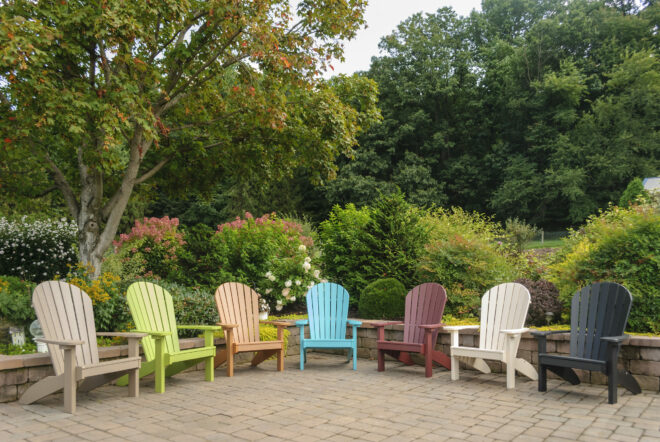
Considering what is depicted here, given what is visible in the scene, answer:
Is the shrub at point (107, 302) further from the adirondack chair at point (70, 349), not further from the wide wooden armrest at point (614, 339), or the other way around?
the wide wooden armrest at point (614, 339)

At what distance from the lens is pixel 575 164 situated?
25594 millimetres

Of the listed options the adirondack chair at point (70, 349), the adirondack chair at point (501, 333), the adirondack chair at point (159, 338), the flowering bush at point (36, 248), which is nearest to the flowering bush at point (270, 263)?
the adirondack chair at point (159, 338)

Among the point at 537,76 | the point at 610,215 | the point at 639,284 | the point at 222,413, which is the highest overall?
the point at 537,76

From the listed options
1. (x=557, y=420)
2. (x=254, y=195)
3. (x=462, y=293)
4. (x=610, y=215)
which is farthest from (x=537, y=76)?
(x=557, y=420)

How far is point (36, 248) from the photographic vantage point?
1058 centimetres

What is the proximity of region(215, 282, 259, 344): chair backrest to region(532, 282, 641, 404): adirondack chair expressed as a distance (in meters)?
2.98

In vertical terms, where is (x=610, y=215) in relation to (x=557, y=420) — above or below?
above

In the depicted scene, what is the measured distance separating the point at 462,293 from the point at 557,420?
9.77ft

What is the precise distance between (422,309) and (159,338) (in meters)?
2.80

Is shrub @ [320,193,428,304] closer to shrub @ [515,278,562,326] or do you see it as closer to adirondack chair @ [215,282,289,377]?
shrub @ [515,278,562,326]

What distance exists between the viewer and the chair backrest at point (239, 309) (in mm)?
5484

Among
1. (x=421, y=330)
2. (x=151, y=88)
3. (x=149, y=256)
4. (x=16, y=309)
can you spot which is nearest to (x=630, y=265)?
(x=421, y=330)

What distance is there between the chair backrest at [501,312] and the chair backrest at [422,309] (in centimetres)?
47

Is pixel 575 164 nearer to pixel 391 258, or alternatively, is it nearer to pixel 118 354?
pixel 391 258
